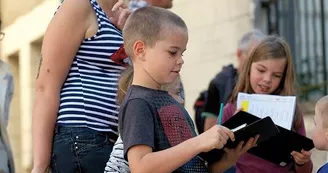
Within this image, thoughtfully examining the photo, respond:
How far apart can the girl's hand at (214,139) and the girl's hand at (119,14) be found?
37.4 inches

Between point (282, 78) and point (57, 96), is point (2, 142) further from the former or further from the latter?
point (282, 78)

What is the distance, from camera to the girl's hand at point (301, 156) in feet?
14.3

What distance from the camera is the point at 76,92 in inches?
155

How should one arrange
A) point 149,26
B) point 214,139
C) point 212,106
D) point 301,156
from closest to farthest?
1. point 214,139
2. point 149,26
3. point 301,156
4. point 212,106

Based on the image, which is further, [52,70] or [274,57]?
[274,57]

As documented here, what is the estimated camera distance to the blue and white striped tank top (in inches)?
154

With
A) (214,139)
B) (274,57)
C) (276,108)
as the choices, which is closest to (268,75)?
(274,57)

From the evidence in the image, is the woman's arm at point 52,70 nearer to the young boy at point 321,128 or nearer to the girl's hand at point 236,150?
the girl's hand at point 236,150

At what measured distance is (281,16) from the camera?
29.1 feet

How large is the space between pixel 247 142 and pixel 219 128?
0.84ft

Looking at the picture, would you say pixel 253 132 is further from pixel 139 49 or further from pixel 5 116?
pixel 5 116

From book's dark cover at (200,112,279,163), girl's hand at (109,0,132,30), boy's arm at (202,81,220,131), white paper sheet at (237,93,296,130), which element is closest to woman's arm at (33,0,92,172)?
girl's hand at (109,0,132,30)

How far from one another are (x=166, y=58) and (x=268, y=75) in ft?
5.19

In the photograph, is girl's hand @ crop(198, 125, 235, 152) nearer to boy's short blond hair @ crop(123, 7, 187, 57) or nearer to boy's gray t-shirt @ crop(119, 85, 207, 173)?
boy's gray t-shirt @ crop(119, 85, 207, 173)
